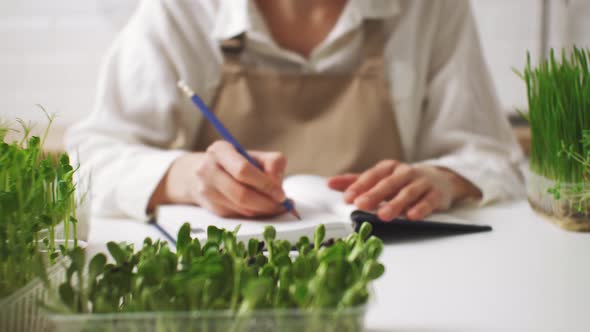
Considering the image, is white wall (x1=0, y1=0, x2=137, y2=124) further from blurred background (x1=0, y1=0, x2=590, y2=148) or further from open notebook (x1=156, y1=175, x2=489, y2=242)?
open notebook (x1=156, y1=175, x2=489, y2=242)

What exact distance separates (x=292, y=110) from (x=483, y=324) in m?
0.78

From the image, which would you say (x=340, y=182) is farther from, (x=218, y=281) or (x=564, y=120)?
(x=218, y=281)

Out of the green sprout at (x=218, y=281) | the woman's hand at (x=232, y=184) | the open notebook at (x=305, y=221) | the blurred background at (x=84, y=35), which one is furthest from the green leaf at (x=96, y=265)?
the blurred background at (x=84, y=35)

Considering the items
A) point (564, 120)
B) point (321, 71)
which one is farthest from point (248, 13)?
point (564, 120)

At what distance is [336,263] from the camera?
1.23ft

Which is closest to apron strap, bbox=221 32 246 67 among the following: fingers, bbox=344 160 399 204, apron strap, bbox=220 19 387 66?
apron strap, bbox=220 19 387 66

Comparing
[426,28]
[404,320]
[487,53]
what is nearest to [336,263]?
[404,320]

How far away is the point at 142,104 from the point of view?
1178 millimetres

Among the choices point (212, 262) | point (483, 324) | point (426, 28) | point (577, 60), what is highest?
point (426, 28)

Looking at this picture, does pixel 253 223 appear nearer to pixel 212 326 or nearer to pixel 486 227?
pixel 486 227

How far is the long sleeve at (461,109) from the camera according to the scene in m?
1.22

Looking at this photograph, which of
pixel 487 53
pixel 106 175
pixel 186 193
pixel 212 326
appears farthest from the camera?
pixel 487 53

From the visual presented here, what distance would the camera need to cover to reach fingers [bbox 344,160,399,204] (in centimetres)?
92

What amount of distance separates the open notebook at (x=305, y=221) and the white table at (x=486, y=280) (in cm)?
3
